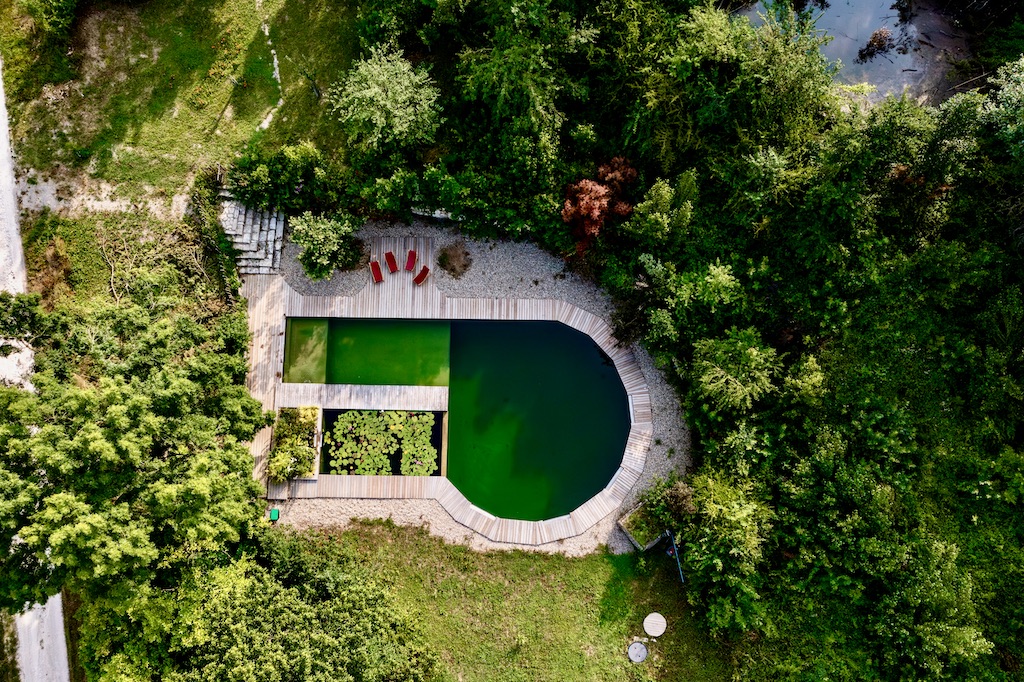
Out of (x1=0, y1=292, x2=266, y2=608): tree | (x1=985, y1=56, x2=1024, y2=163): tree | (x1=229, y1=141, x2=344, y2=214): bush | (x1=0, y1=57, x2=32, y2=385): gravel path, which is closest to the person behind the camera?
(x1=0, y1=292, x2=266, y2=608): tree

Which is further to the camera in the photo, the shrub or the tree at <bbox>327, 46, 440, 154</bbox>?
the shrub

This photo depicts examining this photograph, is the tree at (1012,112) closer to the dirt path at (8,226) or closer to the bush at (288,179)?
the bush at (288,179)

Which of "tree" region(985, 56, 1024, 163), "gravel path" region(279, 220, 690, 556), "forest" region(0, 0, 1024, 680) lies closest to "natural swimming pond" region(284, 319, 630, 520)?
"gravel path" region(279, 220, 690, 556)

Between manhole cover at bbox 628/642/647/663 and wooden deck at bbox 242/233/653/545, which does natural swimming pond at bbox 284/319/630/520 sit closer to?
wooden deck at bbox 242/233/653/545

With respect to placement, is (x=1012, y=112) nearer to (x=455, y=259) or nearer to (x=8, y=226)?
(x=455, y=259)

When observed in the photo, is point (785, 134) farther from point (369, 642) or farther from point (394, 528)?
point (369, 642)

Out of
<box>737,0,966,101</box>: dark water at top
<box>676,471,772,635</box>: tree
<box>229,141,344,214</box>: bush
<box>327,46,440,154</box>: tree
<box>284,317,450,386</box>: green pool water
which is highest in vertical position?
<box>737,0,966,101</box>: dark water at top

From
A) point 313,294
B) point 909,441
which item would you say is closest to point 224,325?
point 313,294
